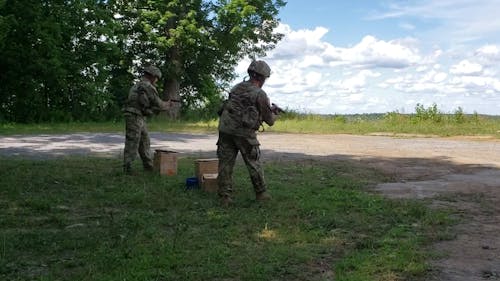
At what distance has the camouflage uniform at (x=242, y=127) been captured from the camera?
8.10m

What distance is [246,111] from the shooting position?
8.13 m

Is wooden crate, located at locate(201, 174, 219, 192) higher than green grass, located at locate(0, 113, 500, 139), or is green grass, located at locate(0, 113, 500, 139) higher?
green grass, located at locate(0, 113, 500, 139)

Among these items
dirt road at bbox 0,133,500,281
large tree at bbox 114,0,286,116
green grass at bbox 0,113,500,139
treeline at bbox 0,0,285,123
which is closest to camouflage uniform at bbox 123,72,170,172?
dirt road at bbox 0,133,500,281

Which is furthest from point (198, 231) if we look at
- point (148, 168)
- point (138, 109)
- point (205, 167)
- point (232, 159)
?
point (148, 168)

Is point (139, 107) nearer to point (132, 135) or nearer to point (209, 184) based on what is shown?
point (132, 135)

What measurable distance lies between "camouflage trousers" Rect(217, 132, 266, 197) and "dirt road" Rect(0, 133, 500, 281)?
2.28 m

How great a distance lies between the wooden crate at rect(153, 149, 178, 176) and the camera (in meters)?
10.5

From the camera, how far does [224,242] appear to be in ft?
19.9

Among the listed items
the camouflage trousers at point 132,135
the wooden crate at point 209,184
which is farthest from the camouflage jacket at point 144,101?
the wooden crate at point 209,184

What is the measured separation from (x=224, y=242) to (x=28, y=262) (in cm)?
190

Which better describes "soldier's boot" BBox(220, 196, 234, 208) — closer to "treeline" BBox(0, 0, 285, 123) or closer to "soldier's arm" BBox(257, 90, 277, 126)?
"soldier's arm" BBox(257, 90, 277, 126)

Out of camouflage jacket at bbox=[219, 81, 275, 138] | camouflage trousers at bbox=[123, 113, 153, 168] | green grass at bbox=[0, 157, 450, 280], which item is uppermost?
camouflage jacket at bbox=[219, 81, 275, 138]

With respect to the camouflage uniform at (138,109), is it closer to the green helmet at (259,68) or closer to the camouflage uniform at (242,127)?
the camouflage uniform at (242,127)

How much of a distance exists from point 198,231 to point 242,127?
207 centimetres
